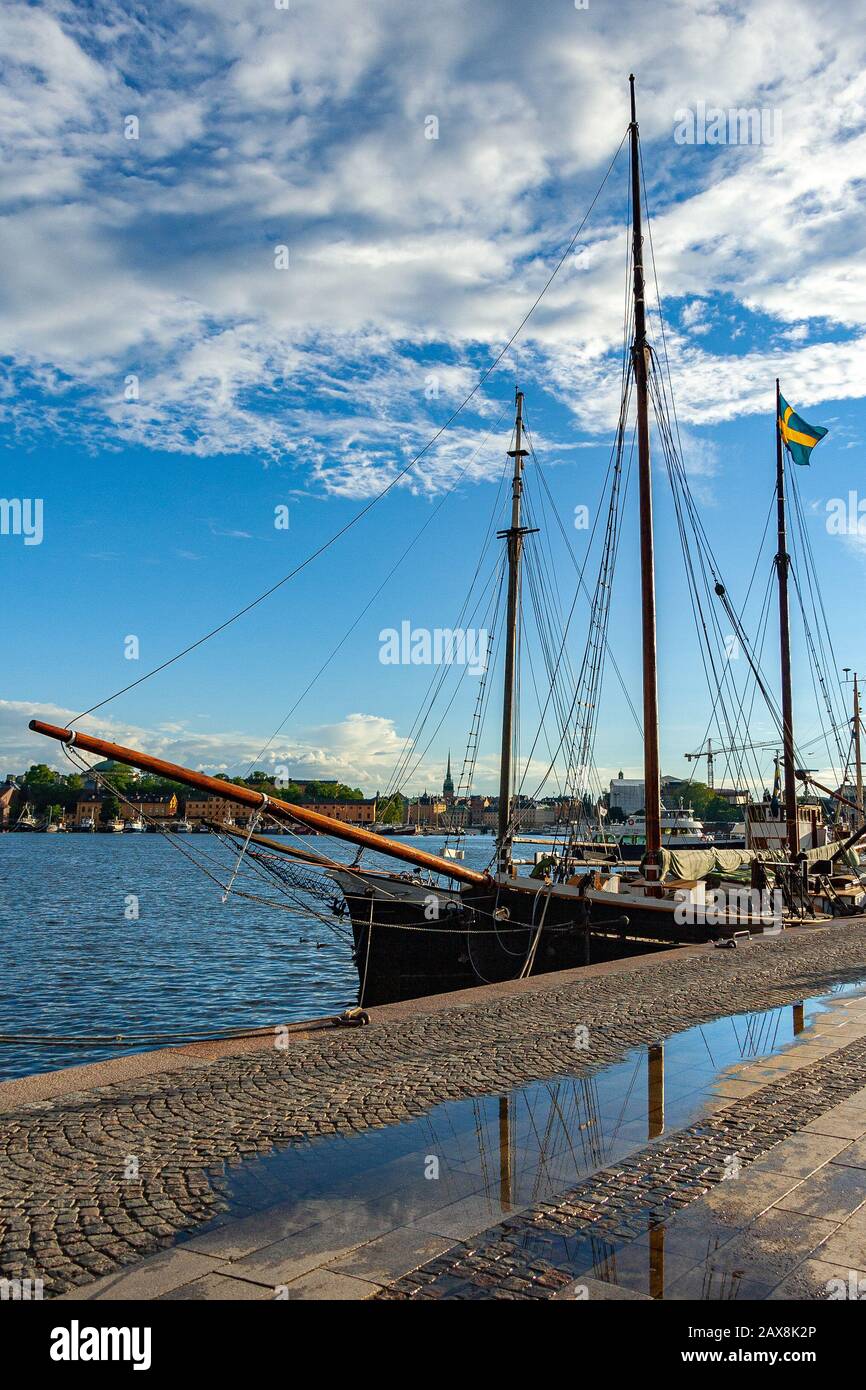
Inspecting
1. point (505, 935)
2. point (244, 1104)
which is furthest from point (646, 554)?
point (244, 1104)

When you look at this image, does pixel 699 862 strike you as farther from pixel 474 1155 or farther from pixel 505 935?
pixel 474 1155

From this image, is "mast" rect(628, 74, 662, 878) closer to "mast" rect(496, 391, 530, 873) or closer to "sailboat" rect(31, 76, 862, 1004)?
"sailboat" rect(31, 76, 862, 1004)

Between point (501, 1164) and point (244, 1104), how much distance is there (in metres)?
2.55

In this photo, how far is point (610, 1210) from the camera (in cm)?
579

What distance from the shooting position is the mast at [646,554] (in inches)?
887

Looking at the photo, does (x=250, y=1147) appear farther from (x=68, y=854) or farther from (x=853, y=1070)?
(x=68, y=854)

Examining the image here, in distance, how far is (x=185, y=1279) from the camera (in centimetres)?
Answer: 488

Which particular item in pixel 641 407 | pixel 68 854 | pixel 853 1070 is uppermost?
pixel 641 407

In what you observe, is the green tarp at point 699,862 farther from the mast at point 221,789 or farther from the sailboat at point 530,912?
the mast at point 221,789

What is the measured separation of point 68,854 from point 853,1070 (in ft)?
402

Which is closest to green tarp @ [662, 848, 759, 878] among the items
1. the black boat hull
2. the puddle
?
the black boat hull

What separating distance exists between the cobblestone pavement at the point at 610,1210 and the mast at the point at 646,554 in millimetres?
13176

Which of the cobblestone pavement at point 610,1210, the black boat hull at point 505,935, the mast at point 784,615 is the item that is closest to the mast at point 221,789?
the black boat hull at point 505,935
